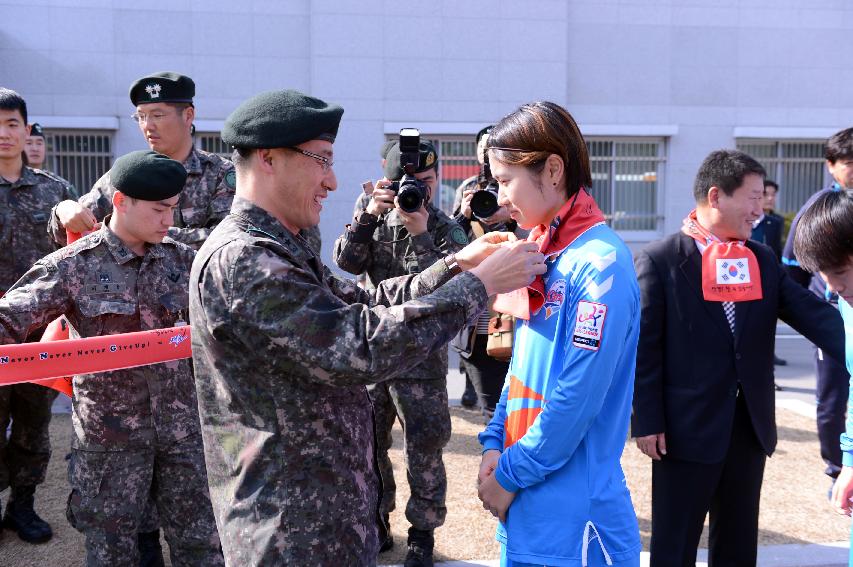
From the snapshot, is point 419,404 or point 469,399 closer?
point 419,404

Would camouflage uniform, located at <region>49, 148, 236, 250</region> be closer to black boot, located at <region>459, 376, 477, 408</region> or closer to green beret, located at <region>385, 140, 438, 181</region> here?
green beret, located at <region>385, 140, 438, 181</region>

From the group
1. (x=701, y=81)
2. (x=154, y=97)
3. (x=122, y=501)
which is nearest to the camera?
(x=122, y=501)

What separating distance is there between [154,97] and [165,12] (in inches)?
374

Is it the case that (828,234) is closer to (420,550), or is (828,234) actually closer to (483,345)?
(420,550)

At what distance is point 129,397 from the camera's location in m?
3.32

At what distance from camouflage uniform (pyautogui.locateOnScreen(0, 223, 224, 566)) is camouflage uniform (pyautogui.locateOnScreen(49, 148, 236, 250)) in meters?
0.72

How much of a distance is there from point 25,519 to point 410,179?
118 inches

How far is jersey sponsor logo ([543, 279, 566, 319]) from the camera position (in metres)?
2.10

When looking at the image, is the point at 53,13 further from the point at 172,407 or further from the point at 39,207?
the point at 172,407

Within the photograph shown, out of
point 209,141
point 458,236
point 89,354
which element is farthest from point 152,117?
point 209,141

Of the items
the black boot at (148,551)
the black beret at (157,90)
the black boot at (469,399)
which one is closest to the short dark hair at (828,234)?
the black beret at (157,90)

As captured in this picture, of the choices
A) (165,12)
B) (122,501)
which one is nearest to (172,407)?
(122,501)

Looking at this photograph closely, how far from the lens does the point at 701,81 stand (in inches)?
548

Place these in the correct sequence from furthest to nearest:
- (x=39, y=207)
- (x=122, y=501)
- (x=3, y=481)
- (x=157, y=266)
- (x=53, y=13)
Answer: (x=53, y=13), (x=39, y=207), (x=3, y=481), (x=157, y=266), (x=122, y=501)
